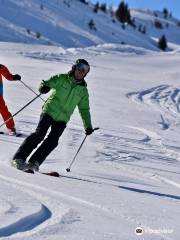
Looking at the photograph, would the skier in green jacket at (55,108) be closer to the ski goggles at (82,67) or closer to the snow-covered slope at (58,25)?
the ski goggles at (82,67)

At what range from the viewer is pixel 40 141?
305 inches

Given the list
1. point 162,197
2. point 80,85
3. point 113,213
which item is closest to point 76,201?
point 113,213

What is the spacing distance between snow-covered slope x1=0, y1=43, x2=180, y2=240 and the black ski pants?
278 millimetres

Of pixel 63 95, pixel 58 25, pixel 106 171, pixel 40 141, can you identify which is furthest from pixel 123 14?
pixel 40 141

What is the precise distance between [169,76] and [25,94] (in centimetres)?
969

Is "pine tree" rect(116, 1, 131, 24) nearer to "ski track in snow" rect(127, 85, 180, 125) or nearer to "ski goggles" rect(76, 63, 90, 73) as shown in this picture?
"ski track in snow" rect(127, 85, 180, 125)

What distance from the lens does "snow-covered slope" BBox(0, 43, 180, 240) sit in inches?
173

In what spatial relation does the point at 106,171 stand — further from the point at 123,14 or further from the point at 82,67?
the point at 123,14

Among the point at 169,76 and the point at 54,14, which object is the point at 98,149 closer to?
the point at 169,76

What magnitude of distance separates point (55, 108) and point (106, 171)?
4.39ft

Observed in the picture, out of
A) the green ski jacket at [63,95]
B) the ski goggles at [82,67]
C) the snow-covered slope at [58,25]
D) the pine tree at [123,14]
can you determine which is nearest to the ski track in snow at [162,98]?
the green ski jacket at [63,95]

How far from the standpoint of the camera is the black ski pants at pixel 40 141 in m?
7.69

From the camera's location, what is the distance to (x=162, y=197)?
6.55m

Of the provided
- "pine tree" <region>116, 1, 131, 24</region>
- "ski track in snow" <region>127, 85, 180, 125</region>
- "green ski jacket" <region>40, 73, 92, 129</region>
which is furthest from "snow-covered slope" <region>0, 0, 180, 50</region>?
"green ski jacket" <region>40, 73, 92, 129</region>
